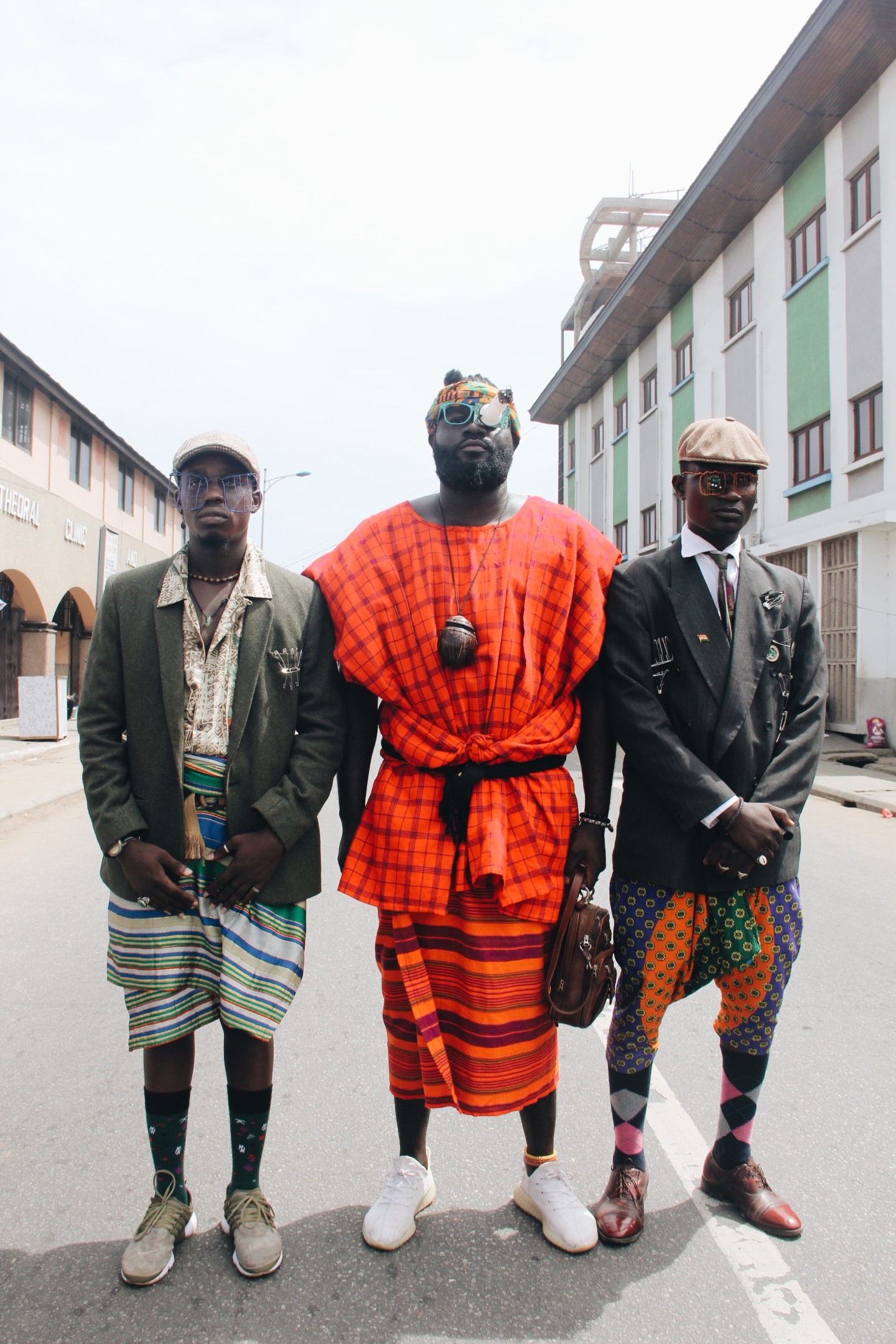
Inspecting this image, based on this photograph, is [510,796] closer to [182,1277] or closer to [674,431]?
[182,1277]

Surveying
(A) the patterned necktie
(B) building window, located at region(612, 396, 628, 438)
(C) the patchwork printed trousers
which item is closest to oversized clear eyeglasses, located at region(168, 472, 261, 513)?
(A) the patterned necktie

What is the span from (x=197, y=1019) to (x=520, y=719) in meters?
1.14

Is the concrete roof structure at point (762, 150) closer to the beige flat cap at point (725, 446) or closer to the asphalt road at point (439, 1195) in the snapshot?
the beige flat cap at point (725, 446)

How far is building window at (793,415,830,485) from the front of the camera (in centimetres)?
1453

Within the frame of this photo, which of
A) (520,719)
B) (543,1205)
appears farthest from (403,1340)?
(520,719)

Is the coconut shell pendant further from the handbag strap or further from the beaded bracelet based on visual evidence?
the handbag strap

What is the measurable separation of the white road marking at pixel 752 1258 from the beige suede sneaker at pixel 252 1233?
1095mm

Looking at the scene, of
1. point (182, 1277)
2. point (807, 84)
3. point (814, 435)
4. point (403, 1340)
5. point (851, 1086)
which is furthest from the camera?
point (814, 435)

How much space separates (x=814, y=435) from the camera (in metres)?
14.9

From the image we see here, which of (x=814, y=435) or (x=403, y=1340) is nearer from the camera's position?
(x=403, y=1340)

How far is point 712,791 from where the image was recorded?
228cm

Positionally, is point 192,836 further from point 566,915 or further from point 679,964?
point 679,964

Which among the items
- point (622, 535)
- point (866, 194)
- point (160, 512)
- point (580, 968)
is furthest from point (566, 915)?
point (160, 512)

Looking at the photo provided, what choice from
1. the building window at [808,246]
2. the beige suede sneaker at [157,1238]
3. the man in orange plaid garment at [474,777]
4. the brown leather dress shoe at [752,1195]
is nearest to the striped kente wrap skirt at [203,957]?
the man in orange plaid garment at [474,777]
